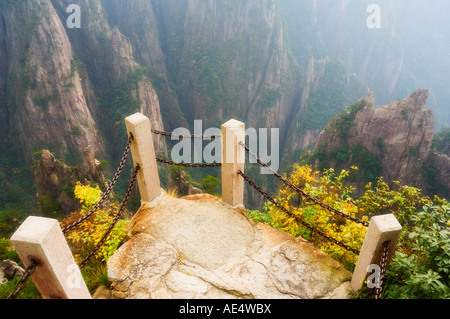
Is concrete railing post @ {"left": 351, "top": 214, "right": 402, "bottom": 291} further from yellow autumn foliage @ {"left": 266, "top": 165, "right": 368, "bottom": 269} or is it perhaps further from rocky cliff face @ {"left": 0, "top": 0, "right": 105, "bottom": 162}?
rocky cliff face @ {"left": 0, "top": 0, "right": 105, "bottom": 162}

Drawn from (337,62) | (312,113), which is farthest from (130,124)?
(337,62)

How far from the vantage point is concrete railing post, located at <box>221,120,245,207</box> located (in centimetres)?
438

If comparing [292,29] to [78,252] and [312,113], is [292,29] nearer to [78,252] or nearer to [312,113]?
[312,113]

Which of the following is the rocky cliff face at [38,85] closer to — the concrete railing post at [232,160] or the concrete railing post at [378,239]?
the concrete railing post at [232,160]

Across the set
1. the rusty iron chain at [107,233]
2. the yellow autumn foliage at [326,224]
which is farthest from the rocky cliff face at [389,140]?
the rusty iron chain at [107,233]

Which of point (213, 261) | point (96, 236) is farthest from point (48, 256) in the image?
point (213, 261)

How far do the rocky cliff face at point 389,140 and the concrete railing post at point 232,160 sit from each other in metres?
36.2

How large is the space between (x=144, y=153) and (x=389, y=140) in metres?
38.2

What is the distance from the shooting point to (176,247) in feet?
13.6

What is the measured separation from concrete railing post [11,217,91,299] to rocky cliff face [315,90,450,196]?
39.0 meters

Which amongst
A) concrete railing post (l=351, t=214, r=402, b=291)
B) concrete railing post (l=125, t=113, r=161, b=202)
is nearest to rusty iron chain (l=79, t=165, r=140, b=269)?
concrete railing post (l=125, t=113, r=161, b=202)

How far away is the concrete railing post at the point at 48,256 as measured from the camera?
2.35 metres

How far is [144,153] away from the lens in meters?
4.49

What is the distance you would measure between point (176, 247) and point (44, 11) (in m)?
51.7
